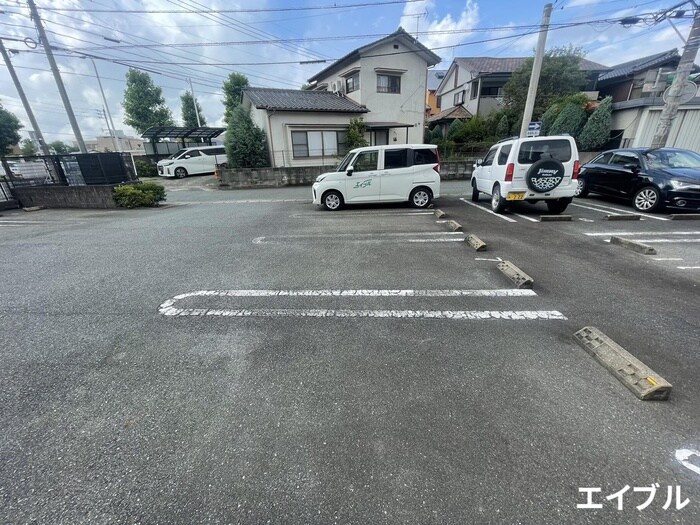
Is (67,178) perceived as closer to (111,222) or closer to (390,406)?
(111,222)

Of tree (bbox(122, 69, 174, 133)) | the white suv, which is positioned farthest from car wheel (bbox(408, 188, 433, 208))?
tree (bbox(122, 69, 174, 133))

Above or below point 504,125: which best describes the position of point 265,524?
below

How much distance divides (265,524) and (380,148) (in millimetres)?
7480

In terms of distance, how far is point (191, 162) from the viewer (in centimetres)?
1822

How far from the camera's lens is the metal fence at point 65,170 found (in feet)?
31.0

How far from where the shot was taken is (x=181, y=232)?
639cm

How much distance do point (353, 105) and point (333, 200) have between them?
1119 centimetres

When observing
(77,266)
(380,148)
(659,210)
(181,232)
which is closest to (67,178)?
(181,232)

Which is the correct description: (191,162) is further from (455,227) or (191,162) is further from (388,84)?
(455,227)

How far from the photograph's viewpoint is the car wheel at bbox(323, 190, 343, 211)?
7.96m

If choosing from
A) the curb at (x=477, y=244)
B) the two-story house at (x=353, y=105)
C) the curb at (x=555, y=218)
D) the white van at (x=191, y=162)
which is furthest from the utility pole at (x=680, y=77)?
the white van at (x=191, y=162)

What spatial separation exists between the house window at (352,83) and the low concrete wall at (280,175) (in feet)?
21.5

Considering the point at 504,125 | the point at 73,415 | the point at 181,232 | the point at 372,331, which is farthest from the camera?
A: the point at 504,125

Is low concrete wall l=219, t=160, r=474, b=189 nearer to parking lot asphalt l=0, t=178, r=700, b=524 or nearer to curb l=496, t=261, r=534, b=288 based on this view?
parking lot asphalt l=0, t=178, r=700, b=524
